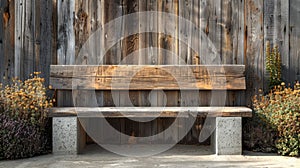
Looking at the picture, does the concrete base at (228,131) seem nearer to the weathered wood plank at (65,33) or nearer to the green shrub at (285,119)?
the green shrub at (285,119)

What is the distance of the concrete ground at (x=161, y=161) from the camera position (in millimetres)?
3607

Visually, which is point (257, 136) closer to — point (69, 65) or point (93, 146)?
point (93, 146)

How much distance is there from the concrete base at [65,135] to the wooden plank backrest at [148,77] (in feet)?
2.11

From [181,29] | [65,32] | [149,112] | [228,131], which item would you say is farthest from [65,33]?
[228,131]

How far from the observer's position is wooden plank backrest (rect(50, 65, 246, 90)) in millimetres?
4547

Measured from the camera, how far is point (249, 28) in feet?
Result: 15.5

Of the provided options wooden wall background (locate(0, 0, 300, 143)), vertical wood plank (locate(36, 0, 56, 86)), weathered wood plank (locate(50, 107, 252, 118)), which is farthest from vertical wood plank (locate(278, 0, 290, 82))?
vertical wood plank (locate(36, 0, 56, 86))

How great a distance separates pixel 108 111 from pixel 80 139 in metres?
0.57

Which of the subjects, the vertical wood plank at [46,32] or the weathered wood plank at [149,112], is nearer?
the weathered wood plank at [149,112]

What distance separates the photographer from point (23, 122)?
3.96 meters

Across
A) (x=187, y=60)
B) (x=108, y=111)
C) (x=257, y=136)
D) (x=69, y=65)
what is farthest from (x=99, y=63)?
(x=257, y=136)

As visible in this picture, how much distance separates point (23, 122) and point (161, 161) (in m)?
1.63

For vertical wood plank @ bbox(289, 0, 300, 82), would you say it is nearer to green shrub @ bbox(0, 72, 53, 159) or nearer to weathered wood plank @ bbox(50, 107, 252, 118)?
weathered wood plank @ bbox(50, 107, 252, 118)

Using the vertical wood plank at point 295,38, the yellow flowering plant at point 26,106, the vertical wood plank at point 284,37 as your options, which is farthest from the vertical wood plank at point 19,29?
the vertical wood plank at point 295,38
